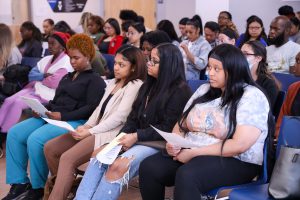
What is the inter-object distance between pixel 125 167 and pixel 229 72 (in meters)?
0.80

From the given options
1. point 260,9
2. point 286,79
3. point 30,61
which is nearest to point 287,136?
point 286,79

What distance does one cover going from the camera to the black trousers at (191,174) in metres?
2.39

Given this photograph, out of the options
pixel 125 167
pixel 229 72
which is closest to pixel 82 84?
pixel 125 167

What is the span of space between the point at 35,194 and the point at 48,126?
0.49 m

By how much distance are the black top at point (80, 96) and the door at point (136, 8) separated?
6.13m

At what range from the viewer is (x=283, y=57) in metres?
4.59

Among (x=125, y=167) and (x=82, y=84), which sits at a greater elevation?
(x=82, y=84)

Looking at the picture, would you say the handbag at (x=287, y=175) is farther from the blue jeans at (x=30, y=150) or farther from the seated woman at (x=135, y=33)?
the seated woman at (x=135, y=33)

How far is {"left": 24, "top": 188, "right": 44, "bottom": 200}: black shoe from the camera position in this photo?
11.1 feet

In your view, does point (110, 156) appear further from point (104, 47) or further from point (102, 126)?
point (104, 47)

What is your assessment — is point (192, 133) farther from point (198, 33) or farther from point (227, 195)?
point (198, 33)

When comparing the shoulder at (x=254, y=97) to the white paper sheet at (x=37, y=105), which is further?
the white paper sheet at (x=37, y=105)

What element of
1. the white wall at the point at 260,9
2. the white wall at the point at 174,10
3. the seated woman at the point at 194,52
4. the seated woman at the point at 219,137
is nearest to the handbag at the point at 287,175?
the seated woman at the point at 219,137

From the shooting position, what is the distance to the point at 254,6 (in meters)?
8.46
